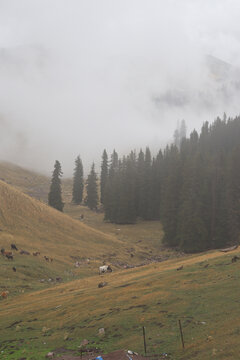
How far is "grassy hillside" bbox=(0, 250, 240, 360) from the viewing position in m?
13.0

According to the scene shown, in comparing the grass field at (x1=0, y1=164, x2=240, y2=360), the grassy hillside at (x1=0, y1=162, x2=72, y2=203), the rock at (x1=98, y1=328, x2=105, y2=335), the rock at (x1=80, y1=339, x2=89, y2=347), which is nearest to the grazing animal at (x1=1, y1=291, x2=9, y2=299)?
the grass field at (x1=0, y1=164, x2=240, y2=360)

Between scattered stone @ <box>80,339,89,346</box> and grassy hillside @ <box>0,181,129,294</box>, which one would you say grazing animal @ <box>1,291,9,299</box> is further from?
scattered stone @ <box>80,339,89,346</box>

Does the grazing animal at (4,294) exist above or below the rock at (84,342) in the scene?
below

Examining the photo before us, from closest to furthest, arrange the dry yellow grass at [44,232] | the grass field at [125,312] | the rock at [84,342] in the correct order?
the grass field at [125,312] → the rock at [84,342] → the dry yellow grass at [44,232]

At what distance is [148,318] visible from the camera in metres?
17.0

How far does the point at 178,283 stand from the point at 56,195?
7549cm

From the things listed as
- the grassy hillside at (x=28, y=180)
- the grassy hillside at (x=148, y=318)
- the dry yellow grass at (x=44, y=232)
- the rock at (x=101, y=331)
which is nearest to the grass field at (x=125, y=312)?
the grassy hillside at (x=148, y=318)

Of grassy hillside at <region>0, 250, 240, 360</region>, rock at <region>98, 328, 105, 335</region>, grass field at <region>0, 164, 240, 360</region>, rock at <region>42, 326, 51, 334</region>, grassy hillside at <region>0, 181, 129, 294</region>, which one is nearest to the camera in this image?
grassy hillside at <region>0, 250, 240, 360</region>

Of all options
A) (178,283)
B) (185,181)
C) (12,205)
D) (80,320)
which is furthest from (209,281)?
(185,181)

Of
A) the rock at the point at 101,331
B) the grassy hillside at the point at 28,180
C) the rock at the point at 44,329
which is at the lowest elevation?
the rock at the point at 44,329

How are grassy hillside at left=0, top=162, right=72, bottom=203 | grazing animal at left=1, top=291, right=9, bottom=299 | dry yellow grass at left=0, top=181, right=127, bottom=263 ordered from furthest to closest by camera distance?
grassy hillside at left=0, top=162, right=72, bottom=203
dry yellow grass at left=0, top=181, right=127, bottom=263
grazing animal at left=1, top=291, right=9, bottom=299

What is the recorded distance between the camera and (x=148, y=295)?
21.1 m

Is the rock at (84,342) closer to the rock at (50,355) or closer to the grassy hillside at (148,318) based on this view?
the grassy hillside at (148,318)

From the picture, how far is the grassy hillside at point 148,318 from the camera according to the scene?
42.7 ft
